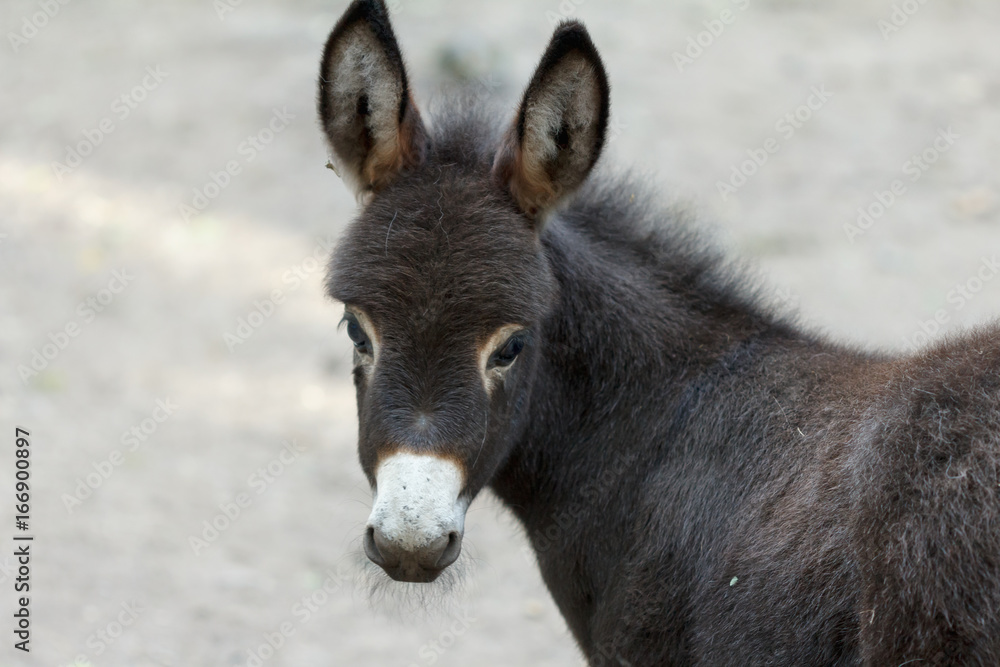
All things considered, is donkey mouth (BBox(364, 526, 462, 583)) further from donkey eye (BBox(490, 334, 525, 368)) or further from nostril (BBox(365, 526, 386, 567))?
donkey eye (BBox(490, 334, 525, 368))

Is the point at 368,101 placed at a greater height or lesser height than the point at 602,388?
greater

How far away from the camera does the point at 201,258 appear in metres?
11.8

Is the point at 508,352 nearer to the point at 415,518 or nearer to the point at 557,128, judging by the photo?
the point at 415,518

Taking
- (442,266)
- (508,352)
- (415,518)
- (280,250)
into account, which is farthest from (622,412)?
(280,250)

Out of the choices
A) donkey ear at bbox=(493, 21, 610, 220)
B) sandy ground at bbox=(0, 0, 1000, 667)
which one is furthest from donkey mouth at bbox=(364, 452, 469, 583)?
sandy ground at bbox=(0, 0, 1000, 667)

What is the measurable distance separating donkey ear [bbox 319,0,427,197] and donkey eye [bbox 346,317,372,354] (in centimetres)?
74

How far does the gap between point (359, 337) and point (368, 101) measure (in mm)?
1194

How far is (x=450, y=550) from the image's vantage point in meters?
4.09

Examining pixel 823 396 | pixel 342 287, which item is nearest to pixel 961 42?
pixel 823 396

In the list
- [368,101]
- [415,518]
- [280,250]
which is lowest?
[280,250]

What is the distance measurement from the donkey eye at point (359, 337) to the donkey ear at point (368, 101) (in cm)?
74

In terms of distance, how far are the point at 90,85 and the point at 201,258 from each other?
482 centimetres

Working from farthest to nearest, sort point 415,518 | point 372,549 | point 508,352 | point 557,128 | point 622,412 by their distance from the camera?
1. point 622,412
2. point 557,128
3. point 508,352
4. point 372,549
5. point 415,518

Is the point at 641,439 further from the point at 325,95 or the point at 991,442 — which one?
the point at 325,95
